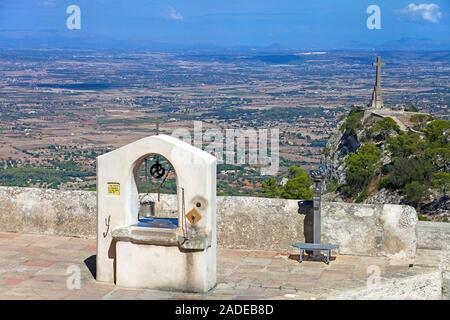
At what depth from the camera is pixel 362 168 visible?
47.9 meters

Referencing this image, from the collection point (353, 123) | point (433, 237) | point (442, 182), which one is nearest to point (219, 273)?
point (433, 237)

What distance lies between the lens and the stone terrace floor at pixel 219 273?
28.3 feet

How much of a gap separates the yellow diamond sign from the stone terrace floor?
792 millimetres

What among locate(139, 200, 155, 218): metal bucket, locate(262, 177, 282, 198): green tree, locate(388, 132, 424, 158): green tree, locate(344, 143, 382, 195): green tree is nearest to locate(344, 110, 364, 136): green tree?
locate(344, 143, 382, 195): green tree

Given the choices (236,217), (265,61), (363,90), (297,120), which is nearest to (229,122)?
(297,120)

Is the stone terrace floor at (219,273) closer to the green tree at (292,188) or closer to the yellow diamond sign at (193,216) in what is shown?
the yellow diamond sign at (193,216)

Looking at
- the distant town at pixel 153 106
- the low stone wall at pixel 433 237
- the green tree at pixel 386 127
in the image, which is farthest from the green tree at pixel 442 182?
the low stone wall at pixel 433 237

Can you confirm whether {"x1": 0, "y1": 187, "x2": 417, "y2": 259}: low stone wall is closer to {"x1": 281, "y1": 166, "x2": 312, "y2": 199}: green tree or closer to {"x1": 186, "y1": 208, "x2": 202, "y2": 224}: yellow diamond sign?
{"x1": 186, "y1": 208, "x2": 202, "y2": 224}: yellow diamond sign

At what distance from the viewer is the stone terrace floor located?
8.62 metres

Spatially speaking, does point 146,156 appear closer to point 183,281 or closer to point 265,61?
point 183,281

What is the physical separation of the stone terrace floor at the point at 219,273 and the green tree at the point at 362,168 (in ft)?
114

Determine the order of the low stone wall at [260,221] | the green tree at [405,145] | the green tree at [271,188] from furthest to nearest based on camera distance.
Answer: the green tree at [405,145] → the green tree at [271,188] → the low stone wall at [260,221]

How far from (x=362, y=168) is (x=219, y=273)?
3925cm
